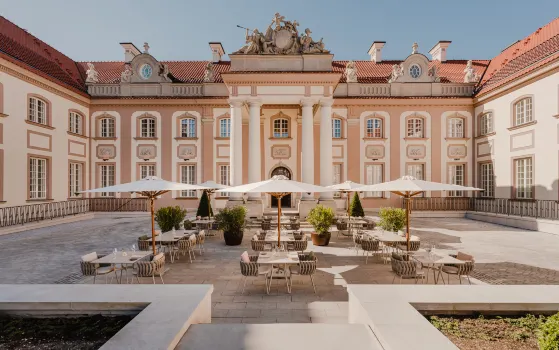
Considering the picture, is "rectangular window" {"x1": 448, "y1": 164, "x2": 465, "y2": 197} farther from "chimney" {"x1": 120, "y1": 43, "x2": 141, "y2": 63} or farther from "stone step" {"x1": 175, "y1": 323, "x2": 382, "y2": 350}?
"chimney" {"x1": 120, "y1": 43, "x2": 141, "y2": 63}

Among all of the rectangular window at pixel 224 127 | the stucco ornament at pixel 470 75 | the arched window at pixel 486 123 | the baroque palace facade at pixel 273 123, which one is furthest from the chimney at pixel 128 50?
the arched window at pixel 486 123

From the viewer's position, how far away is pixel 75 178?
21.4 meters

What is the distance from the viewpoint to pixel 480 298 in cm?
458

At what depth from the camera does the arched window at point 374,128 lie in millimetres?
22688

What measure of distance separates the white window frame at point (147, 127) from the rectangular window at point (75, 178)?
4617mm

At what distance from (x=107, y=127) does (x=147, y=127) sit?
112 inches

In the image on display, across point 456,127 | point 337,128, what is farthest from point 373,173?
point 456,127

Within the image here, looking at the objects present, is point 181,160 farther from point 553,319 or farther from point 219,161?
point 553,319

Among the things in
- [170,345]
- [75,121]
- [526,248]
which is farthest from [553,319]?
[75,121]

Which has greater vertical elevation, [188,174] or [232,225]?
[188,174]

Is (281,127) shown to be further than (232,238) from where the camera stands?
Yes

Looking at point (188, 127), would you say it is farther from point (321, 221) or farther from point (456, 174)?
point (456, 174)

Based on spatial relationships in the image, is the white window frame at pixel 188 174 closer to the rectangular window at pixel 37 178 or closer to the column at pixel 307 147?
the rectangular window at pixel 37 178

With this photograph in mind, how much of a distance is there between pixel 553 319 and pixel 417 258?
4284mm
